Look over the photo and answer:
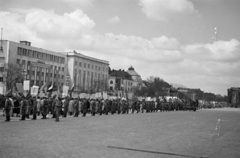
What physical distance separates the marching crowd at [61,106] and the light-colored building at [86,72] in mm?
53380

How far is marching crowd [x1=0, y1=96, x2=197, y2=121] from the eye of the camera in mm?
24297

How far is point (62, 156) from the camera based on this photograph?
960cm

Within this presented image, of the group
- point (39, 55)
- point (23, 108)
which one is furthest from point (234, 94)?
point (23, 108)

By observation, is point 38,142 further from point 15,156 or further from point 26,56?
point 26,56

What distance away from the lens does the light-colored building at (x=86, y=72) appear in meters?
112

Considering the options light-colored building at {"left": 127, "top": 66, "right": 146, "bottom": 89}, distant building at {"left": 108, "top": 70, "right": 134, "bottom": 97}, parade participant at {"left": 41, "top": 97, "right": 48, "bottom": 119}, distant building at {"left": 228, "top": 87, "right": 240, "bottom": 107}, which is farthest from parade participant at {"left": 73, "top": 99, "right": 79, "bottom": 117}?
light-colored building at {"left": 127, "top": 66, "right": 146, "bottom": 89}

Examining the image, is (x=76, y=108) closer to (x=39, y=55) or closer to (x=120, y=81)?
(x=39, y=55)

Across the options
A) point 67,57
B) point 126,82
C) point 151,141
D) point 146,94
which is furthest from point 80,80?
point 151,141

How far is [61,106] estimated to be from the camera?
2589 cm

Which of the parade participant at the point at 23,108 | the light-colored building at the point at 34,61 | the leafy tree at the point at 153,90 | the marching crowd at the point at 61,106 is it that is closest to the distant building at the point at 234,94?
the marching crowd at the point at 61,106

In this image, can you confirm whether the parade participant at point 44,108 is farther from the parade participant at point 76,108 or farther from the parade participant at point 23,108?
the parade participant at point 76,108

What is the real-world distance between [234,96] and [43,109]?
77779 mm

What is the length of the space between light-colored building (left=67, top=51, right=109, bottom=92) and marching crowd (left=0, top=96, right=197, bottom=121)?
175 feet

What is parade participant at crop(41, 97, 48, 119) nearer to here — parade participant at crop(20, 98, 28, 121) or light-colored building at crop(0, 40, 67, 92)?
parade participant at crop(20, 98, 28, 121)
